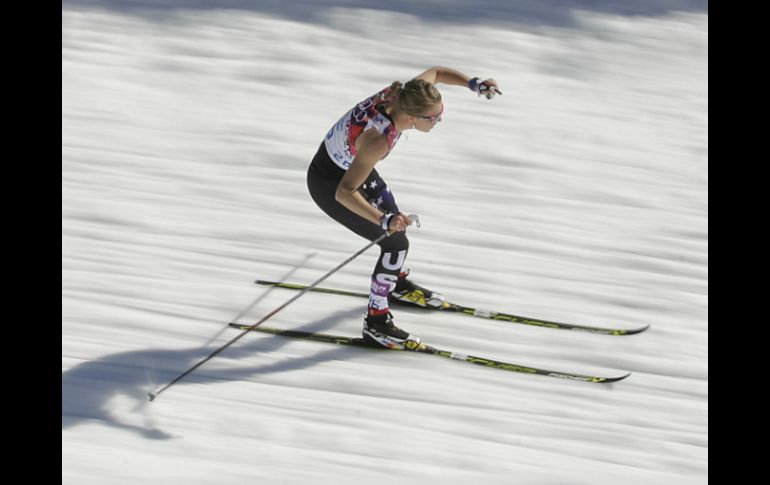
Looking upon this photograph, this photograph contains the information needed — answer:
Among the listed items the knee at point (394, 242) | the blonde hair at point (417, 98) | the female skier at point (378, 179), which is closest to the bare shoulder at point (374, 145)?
the female skier at point (378, 179)

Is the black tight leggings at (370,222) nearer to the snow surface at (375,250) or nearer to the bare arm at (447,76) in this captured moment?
the snow surface at (375,250)

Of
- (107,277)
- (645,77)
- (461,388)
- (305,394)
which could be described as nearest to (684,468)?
(461,388)

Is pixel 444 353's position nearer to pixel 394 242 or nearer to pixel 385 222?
pixel 394 242

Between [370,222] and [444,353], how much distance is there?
0.69 meters

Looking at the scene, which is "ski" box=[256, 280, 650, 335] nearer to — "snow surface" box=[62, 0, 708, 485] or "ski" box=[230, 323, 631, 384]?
"snow surface" box=[62, 0, 708, 485]

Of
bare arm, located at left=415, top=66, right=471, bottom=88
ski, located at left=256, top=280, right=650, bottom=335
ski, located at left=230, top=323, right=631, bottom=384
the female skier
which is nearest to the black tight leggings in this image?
the female skier

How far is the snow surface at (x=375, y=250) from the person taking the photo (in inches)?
133

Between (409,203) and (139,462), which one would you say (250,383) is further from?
(409,203)

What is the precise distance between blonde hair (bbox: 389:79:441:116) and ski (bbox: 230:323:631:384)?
1.14 m

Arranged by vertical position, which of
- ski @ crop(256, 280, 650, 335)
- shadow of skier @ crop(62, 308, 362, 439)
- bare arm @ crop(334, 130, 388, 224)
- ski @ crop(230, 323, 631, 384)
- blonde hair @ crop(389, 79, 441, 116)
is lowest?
shadow of skier @ crop(62, 308, 362, 439)

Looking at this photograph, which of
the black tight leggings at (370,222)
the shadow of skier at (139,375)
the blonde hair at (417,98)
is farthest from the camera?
the black tight leggings at (370,222)

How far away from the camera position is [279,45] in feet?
21.5

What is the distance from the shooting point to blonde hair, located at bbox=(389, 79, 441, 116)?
10.8 ft

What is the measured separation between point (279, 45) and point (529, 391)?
12.8 feet
